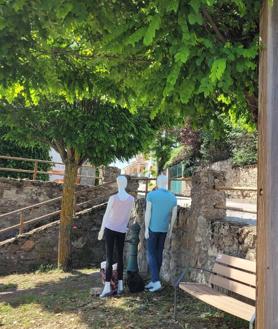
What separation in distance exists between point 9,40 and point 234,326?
4.16 m

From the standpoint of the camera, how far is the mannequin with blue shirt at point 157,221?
7.19 metres

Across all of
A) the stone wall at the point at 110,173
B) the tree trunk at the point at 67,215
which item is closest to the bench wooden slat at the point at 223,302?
the tree trunk at the point at 67,215

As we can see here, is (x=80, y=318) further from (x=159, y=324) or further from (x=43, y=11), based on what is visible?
(x=43, y=11)

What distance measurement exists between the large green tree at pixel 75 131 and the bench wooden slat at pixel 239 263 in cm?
513

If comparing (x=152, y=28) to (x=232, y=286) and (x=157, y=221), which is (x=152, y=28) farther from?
(x=157, y=221)

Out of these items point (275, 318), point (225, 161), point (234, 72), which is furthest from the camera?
point (225, 161)

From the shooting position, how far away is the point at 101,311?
624cm

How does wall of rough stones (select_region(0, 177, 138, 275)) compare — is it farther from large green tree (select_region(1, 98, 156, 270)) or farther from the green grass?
the green grass

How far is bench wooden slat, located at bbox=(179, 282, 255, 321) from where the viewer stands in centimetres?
450

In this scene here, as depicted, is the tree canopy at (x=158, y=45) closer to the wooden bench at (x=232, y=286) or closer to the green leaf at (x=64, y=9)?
the green leaf at (x=64, y=9)

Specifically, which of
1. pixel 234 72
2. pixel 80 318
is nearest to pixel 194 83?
pixel 234 72

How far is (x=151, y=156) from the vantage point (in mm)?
29609

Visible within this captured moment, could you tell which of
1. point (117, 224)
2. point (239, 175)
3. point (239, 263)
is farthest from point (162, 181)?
point (239, 175)

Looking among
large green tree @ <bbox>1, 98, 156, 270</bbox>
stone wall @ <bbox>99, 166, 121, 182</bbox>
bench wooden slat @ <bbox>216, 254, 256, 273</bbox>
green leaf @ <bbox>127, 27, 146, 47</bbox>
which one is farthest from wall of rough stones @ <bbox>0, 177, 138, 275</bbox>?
green leaf @ <bbox>127, 27, 146, 47</bbox>
